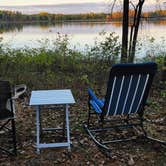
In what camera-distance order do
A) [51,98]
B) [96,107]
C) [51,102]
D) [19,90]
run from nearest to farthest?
1. [51,102]
2. [51,98]
3. [96,107]
4. [19,90]

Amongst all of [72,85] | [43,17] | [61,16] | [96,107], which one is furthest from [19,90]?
[61,16]

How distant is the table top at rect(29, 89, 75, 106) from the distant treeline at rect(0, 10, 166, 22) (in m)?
4.24

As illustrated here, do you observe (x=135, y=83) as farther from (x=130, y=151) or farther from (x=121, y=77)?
(x=130, y=151)

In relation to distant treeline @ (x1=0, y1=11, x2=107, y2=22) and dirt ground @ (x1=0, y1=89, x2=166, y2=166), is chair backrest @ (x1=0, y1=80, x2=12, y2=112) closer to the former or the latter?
dirt ground @ (x1=0, y1=89, x2=166, y2=166)

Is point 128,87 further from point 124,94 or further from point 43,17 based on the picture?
point 43,17

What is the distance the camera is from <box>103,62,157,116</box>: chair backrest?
124 inches

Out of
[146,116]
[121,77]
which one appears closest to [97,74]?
[146,116]

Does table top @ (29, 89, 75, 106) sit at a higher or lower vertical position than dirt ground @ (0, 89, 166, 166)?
higher

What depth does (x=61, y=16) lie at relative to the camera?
985 centimetres

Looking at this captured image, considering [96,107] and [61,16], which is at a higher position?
[61,16]

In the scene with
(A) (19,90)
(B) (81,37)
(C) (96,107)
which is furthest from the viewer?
(B) (81,37)

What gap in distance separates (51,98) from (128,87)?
0.80 meters

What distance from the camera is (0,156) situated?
310 centimetres

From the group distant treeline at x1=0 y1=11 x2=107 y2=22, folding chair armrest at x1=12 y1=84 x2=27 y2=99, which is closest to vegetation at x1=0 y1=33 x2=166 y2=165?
folding chair armrest at x1=12 y1=84 x2=27 y2=99
